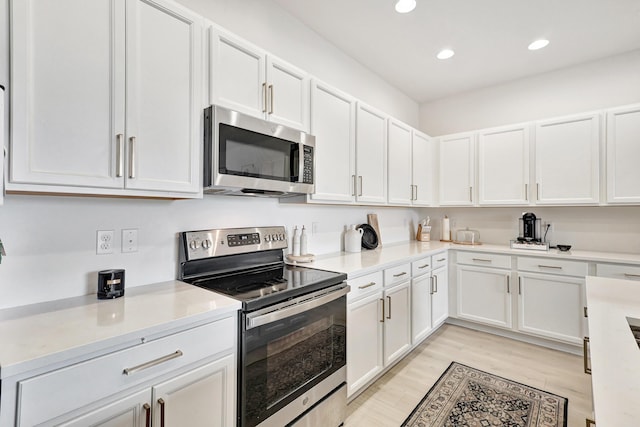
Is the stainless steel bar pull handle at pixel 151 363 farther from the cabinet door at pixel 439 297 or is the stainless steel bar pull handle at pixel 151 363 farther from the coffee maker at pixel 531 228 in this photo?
the coffee maker at pixel 531 228

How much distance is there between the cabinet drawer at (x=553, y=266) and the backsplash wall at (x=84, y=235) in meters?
2.69

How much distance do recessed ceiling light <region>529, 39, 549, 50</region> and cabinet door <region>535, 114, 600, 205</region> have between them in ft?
2.36

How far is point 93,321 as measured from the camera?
1093 millimetres

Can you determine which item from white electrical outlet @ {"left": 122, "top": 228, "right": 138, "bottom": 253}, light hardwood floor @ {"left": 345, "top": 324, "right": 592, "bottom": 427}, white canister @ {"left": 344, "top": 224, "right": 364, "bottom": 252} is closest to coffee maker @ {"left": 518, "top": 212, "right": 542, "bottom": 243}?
light hardwood floor @ {"left": 345, "top": 324, "right": 592, "bottom": 427}

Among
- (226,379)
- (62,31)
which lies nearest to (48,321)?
(226,379)

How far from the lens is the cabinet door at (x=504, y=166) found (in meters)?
3.25

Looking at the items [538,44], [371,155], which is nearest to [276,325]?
[371,155]

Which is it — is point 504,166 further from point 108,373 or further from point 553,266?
point 108,373

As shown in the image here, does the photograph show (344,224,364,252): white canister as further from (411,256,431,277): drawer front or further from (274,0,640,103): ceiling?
(274,0,640,103): ceiling

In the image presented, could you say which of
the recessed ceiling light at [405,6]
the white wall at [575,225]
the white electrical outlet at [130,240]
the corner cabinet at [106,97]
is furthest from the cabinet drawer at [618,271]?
the white electrical outlet at [130,240]

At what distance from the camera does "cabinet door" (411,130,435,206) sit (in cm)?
346

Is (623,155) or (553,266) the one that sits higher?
(623,155)

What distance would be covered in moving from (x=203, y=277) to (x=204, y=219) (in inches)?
13.6

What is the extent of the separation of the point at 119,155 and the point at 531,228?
374cm
